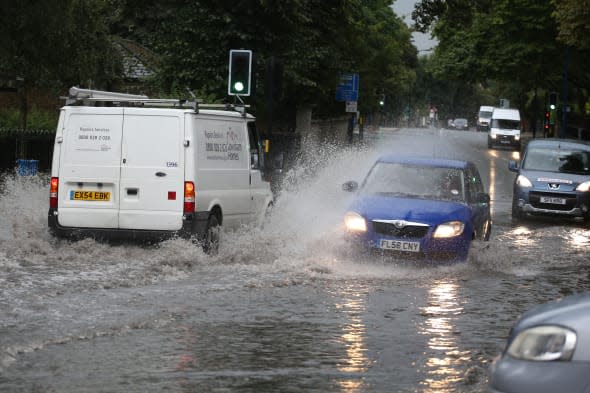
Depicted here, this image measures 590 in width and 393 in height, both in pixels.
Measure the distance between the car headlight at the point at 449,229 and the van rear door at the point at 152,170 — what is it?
128 inches

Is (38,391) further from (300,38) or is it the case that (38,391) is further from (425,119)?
(425,119)

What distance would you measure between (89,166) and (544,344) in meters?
9.89

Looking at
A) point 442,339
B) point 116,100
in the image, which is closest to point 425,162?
point 116,100

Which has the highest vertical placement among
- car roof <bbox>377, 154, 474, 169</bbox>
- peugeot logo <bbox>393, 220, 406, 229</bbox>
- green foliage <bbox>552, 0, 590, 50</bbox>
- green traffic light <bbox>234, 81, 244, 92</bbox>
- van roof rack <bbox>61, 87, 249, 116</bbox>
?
green foliage <bbox>552, 0, 590, 50</bbox>

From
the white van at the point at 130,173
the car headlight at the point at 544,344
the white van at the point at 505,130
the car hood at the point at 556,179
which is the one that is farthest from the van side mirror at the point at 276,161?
the white van at the point at 505,130

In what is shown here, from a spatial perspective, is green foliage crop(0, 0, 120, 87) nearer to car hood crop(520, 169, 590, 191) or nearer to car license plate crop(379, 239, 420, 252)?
car hood crop(520, 169, 590, 191)

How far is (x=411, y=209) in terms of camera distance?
553 inches

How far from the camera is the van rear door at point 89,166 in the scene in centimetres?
1412

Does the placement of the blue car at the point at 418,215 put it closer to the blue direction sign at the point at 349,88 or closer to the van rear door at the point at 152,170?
the van rear door at the point at 152,170

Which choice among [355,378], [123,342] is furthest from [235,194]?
[355,378]

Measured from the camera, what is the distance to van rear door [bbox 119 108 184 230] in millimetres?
13961

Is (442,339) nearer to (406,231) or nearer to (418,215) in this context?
(406,231)

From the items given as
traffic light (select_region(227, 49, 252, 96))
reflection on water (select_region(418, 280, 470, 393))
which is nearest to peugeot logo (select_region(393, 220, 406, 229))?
reflection on water (select_region(418, 280, 470, 393))

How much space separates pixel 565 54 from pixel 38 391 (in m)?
54.5
